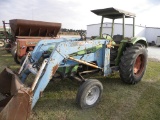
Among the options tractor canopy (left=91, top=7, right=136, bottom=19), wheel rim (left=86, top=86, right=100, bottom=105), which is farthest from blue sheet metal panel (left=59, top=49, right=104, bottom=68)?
tractor canopy (left=91, top=7, right=136, bottom=19)

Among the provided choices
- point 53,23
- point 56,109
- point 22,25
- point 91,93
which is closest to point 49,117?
point 56,109

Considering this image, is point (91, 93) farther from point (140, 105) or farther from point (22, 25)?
point (22, 25)

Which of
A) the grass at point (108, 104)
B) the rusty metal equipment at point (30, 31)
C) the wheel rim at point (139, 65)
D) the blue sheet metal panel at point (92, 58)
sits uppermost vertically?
the rusty metal equipment at point (30, 31)

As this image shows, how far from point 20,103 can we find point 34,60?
172 cm

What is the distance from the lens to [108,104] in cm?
410

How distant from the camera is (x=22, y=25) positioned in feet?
29.5

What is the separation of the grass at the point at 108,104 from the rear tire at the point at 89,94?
13cm

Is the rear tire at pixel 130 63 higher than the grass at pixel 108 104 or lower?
higher

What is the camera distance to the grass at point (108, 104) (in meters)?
3.60

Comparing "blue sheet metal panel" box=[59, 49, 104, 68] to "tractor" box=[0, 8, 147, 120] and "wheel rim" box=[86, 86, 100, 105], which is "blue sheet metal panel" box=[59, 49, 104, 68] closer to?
"tractor" box=[0, 8, 147, 120]

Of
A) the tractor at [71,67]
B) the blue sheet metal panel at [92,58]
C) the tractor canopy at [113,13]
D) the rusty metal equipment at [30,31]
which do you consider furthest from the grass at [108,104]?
the rusty metal equipment at [30,31]

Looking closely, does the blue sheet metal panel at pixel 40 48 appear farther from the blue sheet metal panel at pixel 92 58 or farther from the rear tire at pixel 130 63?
the rear tire at pixel 130 63

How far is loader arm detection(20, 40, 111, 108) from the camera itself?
126 inches

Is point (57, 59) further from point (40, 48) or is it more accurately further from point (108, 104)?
point (108, 104)
